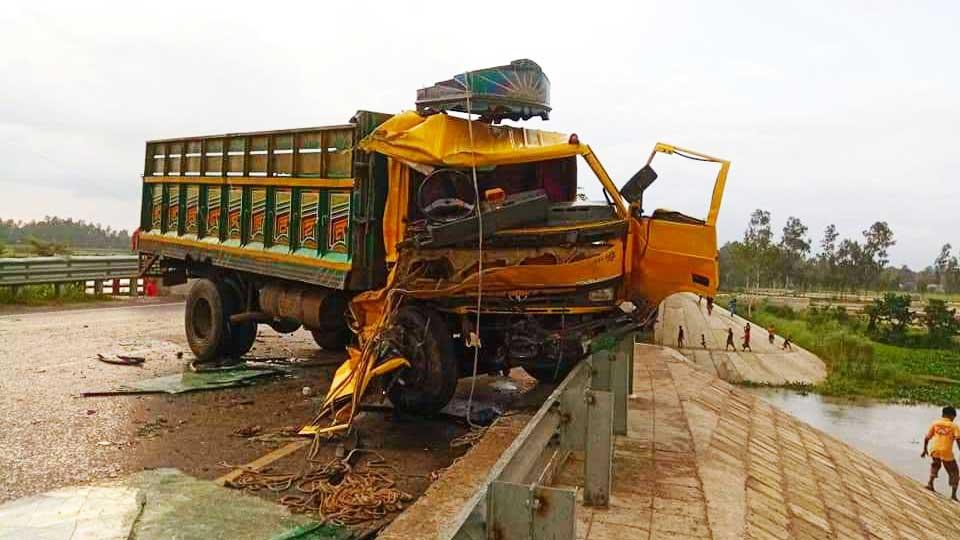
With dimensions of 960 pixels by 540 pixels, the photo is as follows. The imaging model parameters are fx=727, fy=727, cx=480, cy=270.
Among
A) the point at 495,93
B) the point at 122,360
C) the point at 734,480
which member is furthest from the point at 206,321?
the point at 734,480

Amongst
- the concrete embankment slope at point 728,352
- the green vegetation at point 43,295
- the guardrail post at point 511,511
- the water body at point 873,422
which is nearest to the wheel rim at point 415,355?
the guardrail post at point 511,511

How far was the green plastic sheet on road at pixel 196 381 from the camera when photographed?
7527 mm

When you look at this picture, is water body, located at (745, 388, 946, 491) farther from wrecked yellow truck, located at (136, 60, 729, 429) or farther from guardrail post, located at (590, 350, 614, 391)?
guardrail post, located at (590, 350, 614, 391)

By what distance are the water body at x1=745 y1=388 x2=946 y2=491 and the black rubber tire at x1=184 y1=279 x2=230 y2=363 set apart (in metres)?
13.5

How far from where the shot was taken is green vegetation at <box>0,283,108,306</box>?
14945 millimetres

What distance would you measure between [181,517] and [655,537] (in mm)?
2673

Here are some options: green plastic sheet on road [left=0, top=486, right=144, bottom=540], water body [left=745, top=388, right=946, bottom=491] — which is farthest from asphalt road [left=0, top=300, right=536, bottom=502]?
water body [left=745, top=388, right=946, bottom=491]

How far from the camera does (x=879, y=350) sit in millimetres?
33562

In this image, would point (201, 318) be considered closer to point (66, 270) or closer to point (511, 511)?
point (511, 511)

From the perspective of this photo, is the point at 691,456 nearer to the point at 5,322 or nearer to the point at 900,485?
the point at 900,485

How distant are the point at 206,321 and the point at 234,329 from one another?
1.68ft

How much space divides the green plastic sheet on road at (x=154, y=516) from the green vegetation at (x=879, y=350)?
2307 cm

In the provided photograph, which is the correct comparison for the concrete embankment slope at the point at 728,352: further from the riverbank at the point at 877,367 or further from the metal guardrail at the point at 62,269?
the metal guardrail at the point at 62,269

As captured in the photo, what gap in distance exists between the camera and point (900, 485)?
357 inches
